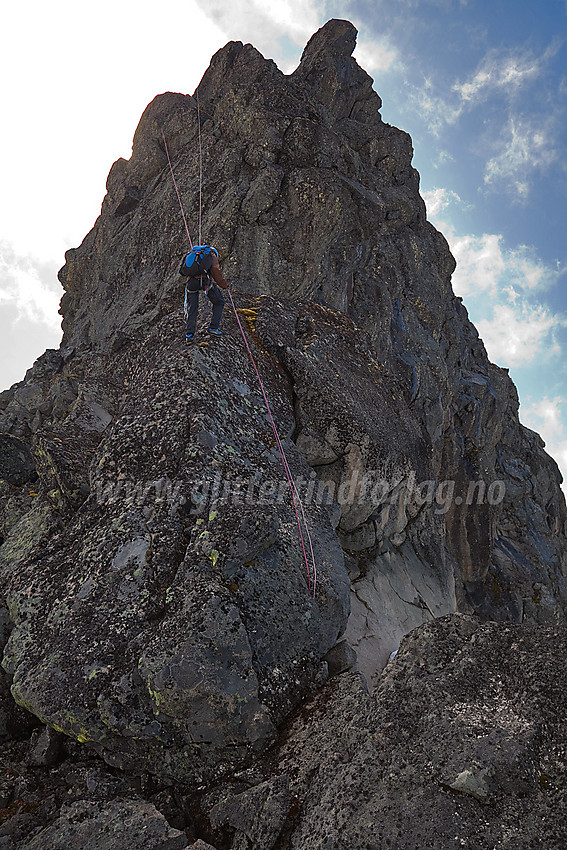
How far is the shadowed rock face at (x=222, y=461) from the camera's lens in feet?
27.0

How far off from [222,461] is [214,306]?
4756 millimetres

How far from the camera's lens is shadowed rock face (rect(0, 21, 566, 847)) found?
8219 millimetres

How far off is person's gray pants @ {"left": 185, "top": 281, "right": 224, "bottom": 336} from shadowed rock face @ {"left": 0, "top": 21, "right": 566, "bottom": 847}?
0.53 metres

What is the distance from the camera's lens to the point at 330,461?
14.4m

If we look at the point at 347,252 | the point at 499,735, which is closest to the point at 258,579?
the point at 499,735

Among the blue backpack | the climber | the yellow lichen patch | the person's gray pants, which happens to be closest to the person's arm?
the climber

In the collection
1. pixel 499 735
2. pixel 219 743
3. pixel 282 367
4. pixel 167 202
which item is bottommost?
pixel 219 743

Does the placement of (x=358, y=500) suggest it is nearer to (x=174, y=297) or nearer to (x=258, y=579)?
(x=258, y=579)

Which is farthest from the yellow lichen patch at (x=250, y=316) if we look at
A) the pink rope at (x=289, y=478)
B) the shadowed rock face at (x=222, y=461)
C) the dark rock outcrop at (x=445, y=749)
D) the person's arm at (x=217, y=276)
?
the dark rock outcrop at (x=445, y=749)

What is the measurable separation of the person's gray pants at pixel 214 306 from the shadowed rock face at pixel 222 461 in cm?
53

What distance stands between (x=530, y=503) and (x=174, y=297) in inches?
1691

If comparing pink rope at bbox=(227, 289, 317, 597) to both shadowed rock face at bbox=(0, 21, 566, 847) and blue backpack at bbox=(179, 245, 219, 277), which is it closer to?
shadowed rock face at bbox=(0, 21, 566, 847)

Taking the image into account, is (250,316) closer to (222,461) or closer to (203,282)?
(203,282)

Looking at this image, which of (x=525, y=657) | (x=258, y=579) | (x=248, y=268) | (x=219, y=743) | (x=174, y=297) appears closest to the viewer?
(x=525, y=657)
